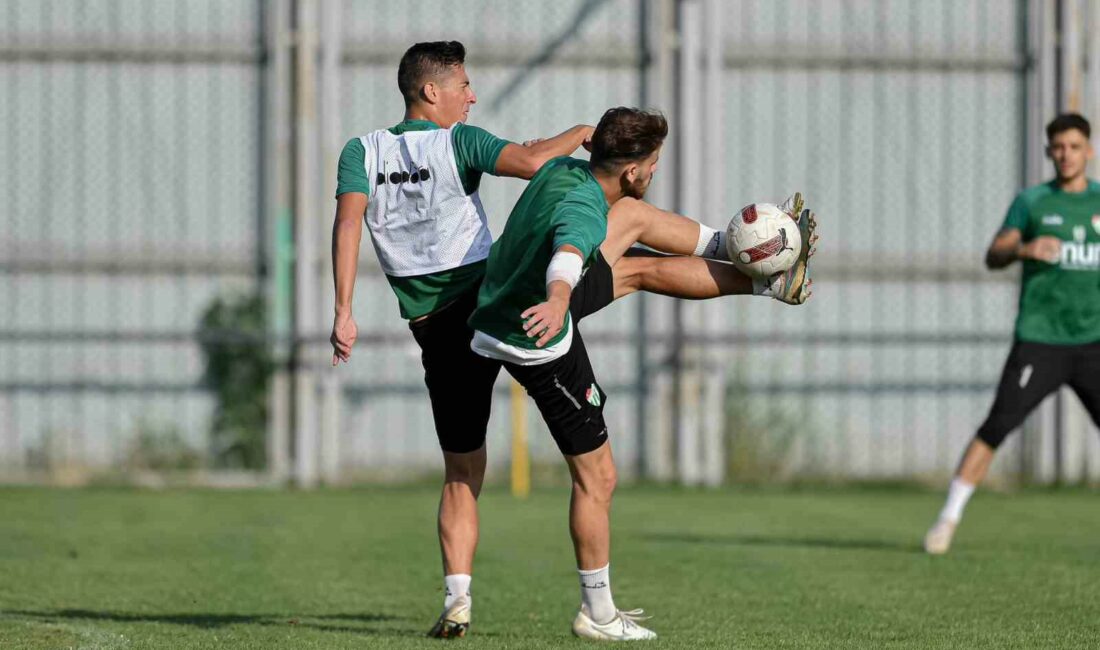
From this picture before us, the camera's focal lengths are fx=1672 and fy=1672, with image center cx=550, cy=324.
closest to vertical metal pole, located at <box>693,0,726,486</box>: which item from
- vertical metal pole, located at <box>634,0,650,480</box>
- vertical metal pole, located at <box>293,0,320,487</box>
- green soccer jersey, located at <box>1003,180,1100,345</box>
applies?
vertical metal pole, located at <box>634,0,650,480</box>

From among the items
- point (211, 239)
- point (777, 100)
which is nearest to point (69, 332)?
point (211, 239)

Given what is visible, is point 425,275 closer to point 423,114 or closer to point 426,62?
point 423,114

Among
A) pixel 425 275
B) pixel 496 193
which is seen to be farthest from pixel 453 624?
pixel 496 193

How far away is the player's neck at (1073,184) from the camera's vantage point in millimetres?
Result: 8328

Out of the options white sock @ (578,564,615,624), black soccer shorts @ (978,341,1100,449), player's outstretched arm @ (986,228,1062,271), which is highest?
player's outstretched arm @ (986,228,1062,271)

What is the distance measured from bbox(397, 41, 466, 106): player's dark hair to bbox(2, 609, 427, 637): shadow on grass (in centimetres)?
182

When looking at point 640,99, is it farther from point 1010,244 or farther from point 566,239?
point 566,239

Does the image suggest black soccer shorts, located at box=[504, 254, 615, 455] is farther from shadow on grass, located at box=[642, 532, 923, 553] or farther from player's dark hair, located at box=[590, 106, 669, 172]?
shadow on grass, located at box=[642, 532, 923, 553]

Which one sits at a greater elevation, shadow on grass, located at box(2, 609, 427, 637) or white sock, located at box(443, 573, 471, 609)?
white sock, located at box(443, 573, 471, 609)

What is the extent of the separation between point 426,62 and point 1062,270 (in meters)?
4.10

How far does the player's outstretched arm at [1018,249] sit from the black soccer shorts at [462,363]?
306 cm

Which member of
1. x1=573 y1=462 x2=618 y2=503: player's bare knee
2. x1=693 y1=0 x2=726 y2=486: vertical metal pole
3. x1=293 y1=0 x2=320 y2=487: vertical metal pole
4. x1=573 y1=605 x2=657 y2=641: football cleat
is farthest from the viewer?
x1=693 y1=0 x2=726 y2=486: vertical metal pole

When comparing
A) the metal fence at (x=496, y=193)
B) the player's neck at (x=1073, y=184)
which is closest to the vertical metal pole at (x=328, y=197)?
the metal fence at (x=496, y=193)

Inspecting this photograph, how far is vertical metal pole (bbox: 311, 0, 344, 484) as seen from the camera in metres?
13.6
